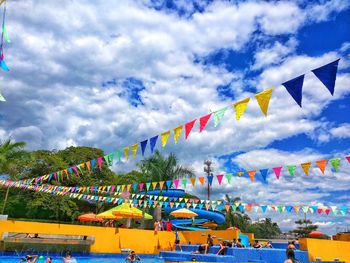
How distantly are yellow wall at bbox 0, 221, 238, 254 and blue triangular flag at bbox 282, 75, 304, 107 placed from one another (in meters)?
14.0

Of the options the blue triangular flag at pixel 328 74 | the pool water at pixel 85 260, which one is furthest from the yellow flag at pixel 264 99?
the pool water at pixel 85 260

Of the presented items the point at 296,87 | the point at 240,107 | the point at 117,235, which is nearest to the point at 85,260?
the point at 117,235

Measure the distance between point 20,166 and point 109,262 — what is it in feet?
68.6

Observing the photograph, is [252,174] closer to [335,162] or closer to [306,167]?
[306,167]

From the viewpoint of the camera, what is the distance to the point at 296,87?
8.22m

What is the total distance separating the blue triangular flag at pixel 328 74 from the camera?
7.68 metres

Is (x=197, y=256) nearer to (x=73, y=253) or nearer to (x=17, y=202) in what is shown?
(x=73, y=253)

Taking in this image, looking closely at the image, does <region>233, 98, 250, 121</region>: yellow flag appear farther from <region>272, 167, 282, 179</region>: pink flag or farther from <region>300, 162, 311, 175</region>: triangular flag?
<region>272, 167, 282, 179</region>: pink flag

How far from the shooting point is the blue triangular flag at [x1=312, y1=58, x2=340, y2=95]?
768cm

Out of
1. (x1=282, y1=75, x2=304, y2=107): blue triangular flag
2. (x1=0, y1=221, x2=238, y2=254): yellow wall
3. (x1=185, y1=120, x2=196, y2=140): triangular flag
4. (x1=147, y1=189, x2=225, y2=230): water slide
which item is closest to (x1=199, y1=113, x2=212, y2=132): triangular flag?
(x1=185, y1=120, x2=196, y2=140): triangular flag

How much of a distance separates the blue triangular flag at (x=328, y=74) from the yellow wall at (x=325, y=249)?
38.1 ft

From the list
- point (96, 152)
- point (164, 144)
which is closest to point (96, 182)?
point (96, 152)

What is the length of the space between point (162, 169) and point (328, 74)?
88.7 ft

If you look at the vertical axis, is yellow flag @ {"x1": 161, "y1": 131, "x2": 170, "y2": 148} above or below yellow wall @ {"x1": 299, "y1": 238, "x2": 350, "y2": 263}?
above
